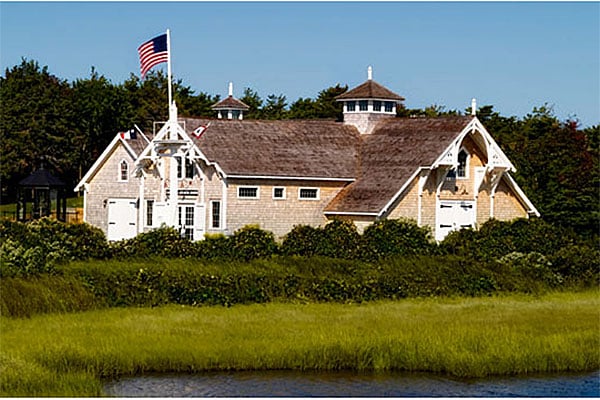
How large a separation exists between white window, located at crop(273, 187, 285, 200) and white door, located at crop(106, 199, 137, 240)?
234 inches

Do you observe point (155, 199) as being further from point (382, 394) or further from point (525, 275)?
point (382, 394)

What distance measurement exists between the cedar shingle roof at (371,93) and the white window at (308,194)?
5.06 meters

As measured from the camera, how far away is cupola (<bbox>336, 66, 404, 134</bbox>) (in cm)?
4862

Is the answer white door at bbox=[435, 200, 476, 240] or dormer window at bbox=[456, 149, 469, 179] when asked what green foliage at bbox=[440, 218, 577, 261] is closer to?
white door at bbox=[435, 200, 476, 240]

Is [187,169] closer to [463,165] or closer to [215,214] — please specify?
[215,214]

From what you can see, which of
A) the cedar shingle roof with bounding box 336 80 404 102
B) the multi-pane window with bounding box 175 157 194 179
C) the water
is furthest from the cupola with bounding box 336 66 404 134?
the water

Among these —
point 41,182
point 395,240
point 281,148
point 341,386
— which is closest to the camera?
point 341,386

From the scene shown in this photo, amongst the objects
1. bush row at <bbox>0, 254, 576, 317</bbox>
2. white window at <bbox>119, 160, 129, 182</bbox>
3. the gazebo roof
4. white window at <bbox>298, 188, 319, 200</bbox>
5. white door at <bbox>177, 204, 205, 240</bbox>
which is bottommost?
bush row at <bbox>0, 254, 576, 317</bbox>

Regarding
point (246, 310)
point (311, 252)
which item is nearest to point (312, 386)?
point (246, 310)

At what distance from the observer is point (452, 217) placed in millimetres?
45688

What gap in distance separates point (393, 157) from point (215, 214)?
21.4 ft

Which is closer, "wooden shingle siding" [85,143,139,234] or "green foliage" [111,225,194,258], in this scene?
"green foliage" [111,225,194,258]

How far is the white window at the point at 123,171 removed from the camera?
48719mm

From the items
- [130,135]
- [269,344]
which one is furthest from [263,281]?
[130,135]
